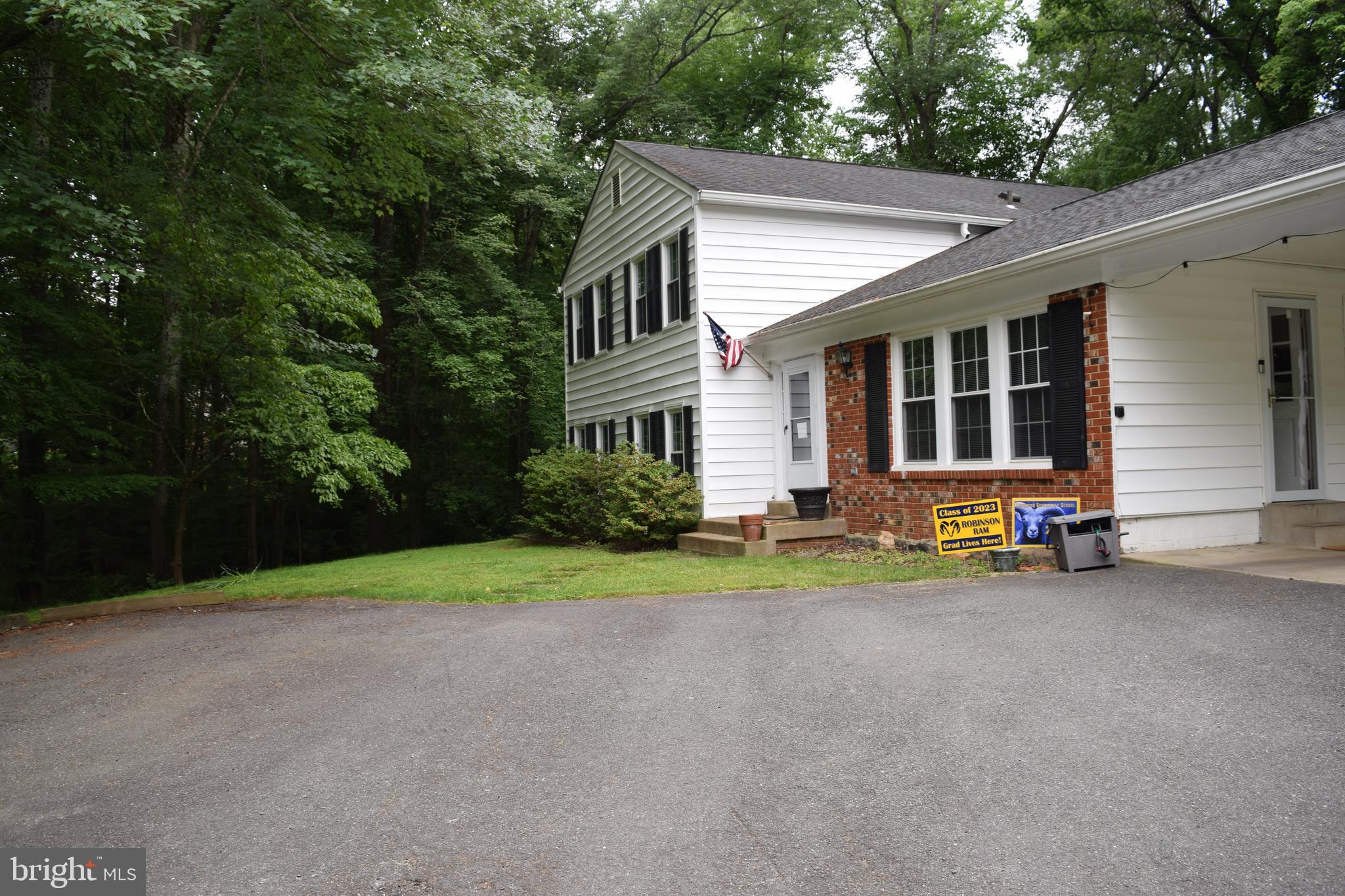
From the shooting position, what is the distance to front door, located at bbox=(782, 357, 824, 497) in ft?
43.8

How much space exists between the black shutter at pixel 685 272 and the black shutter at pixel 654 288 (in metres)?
0.84

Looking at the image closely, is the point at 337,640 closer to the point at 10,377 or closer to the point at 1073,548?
the point at 1073,548

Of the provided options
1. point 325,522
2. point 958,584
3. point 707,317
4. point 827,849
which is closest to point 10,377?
point 707,317

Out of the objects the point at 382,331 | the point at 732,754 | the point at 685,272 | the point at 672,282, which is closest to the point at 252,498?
the point at 382,331

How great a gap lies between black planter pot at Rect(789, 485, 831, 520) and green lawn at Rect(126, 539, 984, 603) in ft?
4.50

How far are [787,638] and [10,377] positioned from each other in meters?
10.7

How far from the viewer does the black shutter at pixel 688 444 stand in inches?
564

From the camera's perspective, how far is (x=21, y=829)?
3.37 m

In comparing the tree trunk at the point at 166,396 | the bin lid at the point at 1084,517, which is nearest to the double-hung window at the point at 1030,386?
the bin lid at the point at 1084,517

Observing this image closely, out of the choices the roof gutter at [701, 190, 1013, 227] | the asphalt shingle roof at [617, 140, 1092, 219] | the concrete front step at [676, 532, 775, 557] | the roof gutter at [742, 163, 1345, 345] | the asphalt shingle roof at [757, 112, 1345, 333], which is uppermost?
the asphalt shingle roof at [617, 140, 1092, 219]

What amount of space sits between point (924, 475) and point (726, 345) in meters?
4.13

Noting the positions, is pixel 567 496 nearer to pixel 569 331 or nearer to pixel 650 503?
pixel 650 503

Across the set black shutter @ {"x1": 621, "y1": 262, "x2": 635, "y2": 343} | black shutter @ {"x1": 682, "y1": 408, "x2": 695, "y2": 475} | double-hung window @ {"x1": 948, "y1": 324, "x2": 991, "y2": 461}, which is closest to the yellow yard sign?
double-hung window @ {"x1": 948, "y1": 324, "x2": 991, "y2": 461}

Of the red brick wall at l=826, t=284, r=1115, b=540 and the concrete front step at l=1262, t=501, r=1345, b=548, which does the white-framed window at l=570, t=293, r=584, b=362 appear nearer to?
the red brick wall at l=826, t=284, r=1115, b=540
